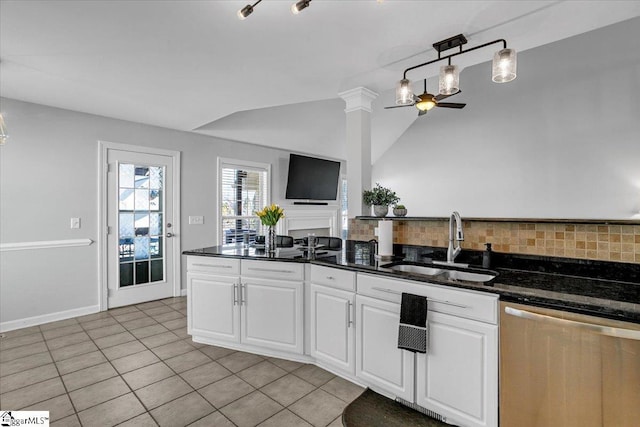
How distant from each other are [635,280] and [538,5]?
170 cm

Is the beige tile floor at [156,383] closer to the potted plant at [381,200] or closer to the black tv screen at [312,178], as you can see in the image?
the potted plant at [381,200]

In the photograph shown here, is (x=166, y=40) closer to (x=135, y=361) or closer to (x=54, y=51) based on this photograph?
(x=54, y=51)

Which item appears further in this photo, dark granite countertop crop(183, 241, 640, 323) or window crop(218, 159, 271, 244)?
window crop(218, 159, 271, 244)

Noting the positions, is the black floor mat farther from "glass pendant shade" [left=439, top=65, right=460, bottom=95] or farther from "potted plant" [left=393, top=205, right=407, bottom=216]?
"glass pendant shade" [left=439, top=65, right=460, bottom=95]

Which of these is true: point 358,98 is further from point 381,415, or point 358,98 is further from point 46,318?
point 46,318

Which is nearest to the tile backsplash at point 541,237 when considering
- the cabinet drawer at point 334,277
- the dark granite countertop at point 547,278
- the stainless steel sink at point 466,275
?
the dark granite countertop at point 547,278

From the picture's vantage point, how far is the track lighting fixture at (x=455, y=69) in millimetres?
1916

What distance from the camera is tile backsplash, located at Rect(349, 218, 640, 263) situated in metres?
1.78

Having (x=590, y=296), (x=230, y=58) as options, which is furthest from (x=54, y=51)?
(x=590, y=296)

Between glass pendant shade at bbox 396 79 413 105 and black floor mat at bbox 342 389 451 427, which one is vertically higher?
glass pendant shade at bbox 396 79 413 105

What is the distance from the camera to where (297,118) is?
16.5 feet

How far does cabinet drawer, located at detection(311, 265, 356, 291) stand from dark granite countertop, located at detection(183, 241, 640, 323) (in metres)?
0.05

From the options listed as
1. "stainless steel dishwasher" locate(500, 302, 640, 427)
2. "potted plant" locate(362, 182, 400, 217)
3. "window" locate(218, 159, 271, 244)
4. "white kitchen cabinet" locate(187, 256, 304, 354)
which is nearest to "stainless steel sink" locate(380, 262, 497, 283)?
"stainless steel dishwasher" locate(500, 302, 640, 427)

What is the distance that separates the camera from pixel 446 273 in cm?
223
